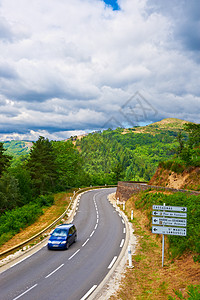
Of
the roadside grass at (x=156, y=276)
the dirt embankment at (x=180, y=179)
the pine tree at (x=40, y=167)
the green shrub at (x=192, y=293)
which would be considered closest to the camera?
the green shrub at (x=192, y=293)

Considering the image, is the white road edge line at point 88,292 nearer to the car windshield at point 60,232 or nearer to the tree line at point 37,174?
the car windshield at point 60,232

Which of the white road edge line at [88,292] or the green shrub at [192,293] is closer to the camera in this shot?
the green shrub at [192,293]

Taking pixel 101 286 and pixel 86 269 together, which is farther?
pixel 86 269

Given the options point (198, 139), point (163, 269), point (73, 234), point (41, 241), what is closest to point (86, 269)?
point (163, 269)

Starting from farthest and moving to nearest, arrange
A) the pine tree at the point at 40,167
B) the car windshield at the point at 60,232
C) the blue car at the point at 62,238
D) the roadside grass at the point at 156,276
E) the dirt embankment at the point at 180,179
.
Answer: the pine tree at the point at 40,167 → the dirt embankment at the point at 180,179 → the car windshield at the point at 60,232 → the blue car at the point at 62,238 → the roadside grass at the point at 156,276

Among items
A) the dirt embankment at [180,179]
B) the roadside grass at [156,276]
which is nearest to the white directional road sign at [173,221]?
the roadside grass at [156,276]

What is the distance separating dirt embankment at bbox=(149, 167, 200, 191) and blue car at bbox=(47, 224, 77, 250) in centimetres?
1634

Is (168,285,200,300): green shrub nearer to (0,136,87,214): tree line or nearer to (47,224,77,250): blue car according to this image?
(47,224,77,250): blue car

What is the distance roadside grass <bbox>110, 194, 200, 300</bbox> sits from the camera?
28.1ft

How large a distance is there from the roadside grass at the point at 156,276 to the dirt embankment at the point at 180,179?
593 inches

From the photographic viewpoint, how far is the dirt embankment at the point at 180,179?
1120 inches

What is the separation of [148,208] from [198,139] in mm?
29568

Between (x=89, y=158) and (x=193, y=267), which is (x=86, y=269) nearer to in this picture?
(x=193, y=267)

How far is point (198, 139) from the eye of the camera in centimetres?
4606
